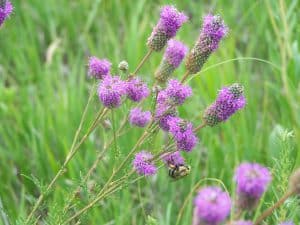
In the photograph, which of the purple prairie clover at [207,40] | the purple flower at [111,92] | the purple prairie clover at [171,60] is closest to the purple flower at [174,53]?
the purple prairie clover at [171,60]

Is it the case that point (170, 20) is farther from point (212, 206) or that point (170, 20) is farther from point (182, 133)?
point (212, 206)

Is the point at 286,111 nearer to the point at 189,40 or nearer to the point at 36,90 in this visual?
the point at 189,40

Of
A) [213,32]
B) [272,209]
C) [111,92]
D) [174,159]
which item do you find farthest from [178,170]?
[272,209]

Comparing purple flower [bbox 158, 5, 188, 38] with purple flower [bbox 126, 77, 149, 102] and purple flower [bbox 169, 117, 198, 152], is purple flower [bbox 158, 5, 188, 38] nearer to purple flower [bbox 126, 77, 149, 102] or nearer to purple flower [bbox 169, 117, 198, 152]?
purple flower [bbox 126, 77, 149, 102]

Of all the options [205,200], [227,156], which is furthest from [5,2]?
[227,156]

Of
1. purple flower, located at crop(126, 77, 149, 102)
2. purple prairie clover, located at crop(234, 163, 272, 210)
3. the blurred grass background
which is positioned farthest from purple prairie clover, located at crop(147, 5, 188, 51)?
purple prairie clover, located at crop(234, 163, 272, 210)

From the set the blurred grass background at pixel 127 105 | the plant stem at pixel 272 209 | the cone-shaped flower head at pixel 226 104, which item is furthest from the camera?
the blurred grass background at pixel 127 105

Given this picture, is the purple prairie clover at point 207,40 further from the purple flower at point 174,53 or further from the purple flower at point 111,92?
the purple flower at point 111,92
